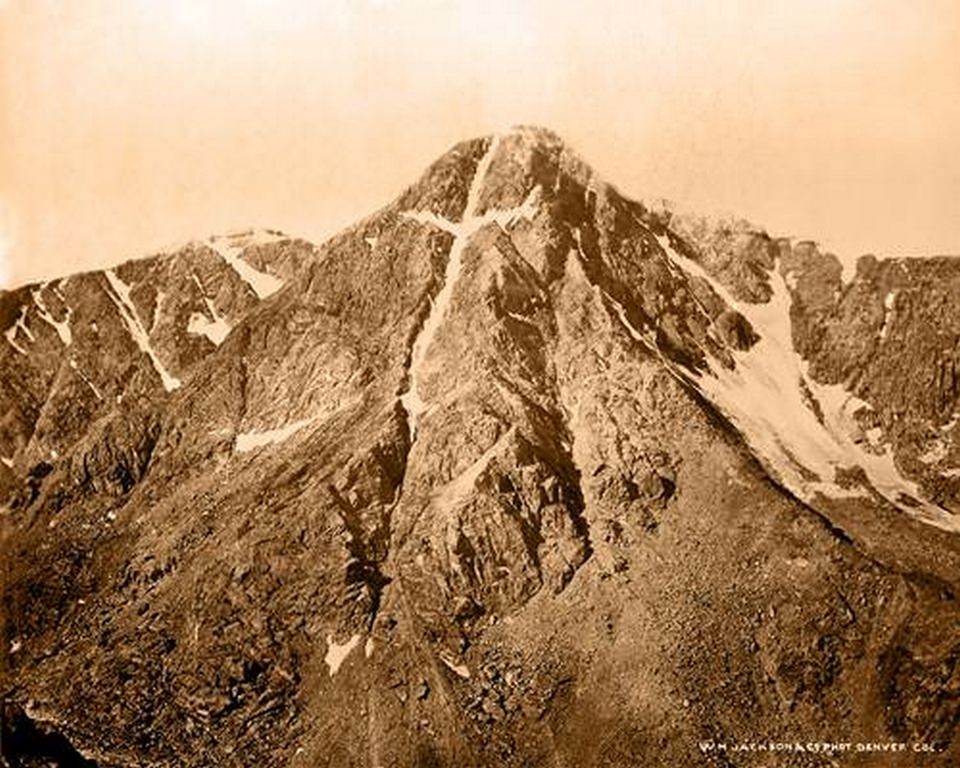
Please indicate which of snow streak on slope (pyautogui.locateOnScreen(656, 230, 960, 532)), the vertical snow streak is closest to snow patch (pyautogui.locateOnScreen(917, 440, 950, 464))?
snow streak on slope (pyautogui.locateOnScreen(656, 230, 960, 532))

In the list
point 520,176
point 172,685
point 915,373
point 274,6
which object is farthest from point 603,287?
point 274,6

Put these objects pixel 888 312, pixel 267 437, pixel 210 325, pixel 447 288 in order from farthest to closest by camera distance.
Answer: pixel 210 325, pixel 888 312, pixel 447 288, pixel 267 437

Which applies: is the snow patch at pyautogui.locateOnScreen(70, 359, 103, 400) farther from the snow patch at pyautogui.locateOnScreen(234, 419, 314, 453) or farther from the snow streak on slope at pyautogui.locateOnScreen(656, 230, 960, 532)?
the snow streak on slope at pyautogui.locateOnScreen(656, 230, 960, 532)

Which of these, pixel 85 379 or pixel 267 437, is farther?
pixel 85 379

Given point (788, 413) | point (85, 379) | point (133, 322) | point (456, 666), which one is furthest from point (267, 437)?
point (788, 413)

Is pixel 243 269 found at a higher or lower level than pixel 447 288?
higher

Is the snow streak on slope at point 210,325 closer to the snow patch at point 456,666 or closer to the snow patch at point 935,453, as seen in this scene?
the snow patch at point 456,666

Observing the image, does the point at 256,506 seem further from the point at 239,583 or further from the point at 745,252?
the point at 745,252

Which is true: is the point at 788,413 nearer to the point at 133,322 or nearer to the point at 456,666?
the point at 456,666
